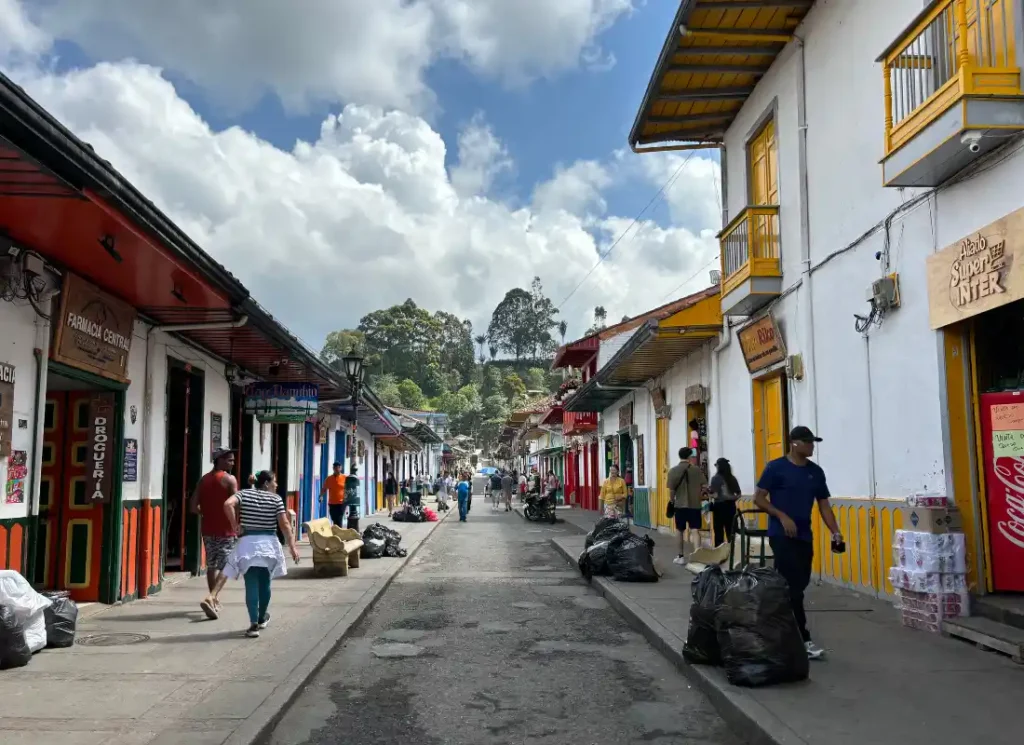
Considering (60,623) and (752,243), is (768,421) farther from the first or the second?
(60,623)

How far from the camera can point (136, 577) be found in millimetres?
9844

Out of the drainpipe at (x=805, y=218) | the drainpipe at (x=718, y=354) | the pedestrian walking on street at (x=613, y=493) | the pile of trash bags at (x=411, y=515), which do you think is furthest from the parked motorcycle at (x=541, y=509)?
the drainpipe at (x=805, y=218)

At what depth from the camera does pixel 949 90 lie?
22.0 feet

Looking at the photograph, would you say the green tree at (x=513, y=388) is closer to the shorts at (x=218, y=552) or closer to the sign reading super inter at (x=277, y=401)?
the sign reading super inter at (x=277, y=401)

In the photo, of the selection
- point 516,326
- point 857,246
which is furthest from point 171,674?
point 516,326

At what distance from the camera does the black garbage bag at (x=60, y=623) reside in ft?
22.6

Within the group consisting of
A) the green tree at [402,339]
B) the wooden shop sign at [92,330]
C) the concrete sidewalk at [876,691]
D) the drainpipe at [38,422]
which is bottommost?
the concrete sidewalk at [876,691]

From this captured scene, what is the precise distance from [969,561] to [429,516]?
809 inches

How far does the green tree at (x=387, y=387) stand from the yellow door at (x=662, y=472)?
6541 centimetres

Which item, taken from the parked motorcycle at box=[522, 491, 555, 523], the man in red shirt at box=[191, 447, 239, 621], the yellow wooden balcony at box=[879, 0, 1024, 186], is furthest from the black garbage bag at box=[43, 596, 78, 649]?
the parked motorcycle at box=[522, 491, 555, 523]

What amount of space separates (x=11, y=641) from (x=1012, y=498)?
300 inches

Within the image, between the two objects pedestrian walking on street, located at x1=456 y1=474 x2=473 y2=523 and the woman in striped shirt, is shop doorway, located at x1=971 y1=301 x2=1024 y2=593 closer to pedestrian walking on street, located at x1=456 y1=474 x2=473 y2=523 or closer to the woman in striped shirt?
the woman in striped shirt

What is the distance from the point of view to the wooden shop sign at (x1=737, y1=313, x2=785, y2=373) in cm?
1140

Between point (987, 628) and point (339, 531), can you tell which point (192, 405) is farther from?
point (987, 628)
